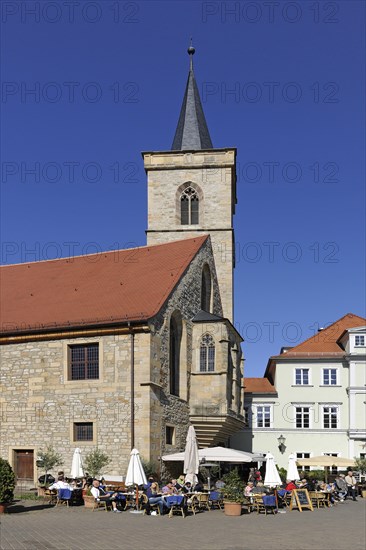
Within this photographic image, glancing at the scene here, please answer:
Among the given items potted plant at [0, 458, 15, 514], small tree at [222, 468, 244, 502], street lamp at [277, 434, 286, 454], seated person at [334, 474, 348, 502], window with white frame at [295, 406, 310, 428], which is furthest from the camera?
window with white frame at [295, 406, 310, 428]

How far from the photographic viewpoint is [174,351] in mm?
28344

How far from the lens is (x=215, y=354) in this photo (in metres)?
29.5

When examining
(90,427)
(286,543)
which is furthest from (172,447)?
(286,543)

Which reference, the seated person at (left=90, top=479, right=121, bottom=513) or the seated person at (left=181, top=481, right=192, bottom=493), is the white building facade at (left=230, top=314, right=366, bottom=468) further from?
the seated person at (left=90, top=479, right=121, bottom=513)

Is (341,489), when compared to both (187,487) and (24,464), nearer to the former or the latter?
(187,487)

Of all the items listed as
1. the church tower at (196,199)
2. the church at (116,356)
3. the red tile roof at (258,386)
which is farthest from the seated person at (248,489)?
the red tile roof at (258,386)

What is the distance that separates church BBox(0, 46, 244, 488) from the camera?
24.4 m

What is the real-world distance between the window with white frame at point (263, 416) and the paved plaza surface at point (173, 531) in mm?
25529

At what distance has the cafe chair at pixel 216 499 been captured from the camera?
21.0 metres

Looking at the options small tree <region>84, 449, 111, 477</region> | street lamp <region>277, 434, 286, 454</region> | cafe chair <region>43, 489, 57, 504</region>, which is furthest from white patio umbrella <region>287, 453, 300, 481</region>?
street lamp <region>277, 434, 286, 454</region>

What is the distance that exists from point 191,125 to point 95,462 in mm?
29383

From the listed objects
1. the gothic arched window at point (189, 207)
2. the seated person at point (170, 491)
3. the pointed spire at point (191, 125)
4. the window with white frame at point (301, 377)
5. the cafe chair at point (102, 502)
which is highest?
the pointed spire at point (191, 125)

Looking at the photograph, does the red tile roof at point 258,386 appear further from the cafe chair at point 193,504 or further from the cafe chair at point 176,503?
the cafe chair at point 176,503

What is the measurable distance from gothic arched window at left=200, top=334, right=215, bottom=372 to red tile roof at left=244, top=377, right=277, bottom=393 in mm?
17379
